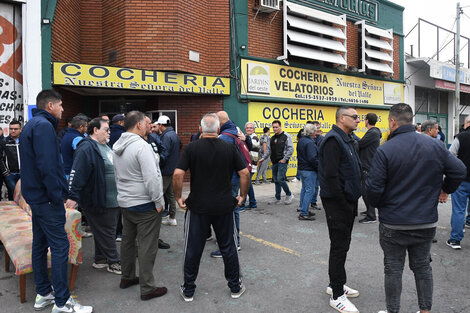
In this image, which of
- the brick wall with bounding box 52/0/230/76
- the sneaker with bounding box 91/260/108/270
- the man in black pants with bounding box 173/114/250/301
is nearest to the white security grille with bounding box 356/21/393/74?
the brick wall with bounding box 52/0/230/76

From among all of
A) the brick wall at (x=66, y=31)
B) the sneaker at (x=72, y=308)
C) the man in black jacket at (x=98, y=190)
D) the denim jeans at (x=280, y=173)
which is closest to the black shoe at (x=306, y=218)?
the denim jeans at (x=280, y=173)

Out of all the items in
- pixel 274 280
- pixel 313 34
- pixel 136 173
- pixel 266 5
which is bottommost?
pixel 274 280

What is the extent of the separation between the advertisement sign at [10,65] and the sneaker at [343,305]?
8.00 meters

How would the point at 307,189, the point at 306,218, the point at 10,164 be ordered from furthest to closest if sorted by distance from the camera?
the point at 307,189, the point at 306,218, the point at 10,164

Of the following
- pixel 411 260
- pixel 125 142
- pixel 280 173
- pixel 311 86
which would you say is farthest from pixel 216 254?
pixel 311 86

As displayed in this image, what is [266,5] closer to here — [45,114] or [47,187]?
[45,114]

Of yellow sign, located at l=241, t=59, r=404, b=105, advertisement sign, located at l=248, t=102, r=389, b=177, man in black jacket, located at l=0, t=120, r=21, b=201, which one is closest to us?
man in black jacket, located at l=0, t=120, r=21, b=201

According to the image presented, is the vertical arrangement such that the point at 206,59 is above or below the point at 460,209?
above

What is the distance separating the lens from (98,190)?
13.9ft

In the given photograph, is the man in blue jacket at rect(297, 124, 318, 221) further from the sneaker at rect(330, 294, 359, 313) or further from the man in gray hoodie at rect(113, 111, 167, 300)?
the man in gray hoodie at rect(113, 111, 167, 300)

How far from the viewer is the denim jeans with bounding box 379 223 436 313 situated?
3.01m

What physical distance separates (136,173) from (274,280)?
2023 mm

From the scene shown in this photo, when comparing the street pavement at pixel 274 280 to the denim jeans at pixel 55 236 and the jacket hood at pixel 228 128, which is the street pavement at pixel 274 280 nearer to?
the denim jeans at pixel 55 236

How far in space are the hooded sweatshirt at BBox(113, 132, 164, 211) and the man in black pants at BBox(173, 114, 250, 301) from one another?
0.74 feet
